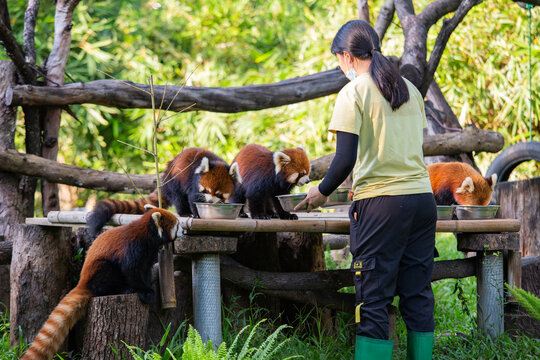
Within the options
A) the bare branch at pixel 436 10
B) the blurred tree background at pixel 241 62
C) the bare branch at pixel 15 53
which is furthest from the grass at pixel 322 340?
the blurred tree background at pixel 241 62

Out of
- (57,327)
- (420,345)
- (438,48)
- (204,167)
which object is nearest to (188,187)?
(204,167)

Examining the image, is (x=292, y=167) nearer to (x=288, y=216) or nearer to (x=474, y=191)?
(x=288, y=216)

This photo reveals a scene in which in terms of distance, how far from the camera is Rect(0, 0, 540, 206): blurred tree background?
26.6ft

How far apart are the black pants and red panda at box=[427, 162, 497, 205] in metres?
1.24

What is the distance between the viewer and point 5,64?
396 centimetres

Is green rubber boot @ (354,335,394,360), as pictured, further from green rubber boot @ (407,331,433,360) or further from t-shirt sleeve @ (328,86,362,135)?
t-shirt sleeve @ (328,86,362,135)

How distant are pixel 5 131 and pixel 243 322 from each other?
2.15 meters

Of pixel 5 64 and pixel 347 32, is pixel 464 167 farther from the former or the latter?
pixel 5 64

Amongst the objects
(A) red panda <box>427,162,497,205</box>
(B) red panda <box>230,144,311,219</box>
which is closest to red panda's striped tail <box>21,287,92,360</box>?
(B) red panda <box>230,144,311,219</box>

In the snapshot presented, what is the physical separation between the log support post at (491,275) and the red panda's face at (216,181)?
138 centimetres

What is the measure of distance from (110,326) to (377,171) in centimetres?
135

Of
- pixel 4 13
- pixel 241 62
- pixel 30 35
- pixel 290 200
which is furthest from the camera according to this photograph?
pixel 241 62

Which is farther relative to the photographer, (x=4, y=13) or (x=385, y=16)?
(x=385, y=16)

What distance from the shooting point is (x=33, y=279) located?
3.18 m
